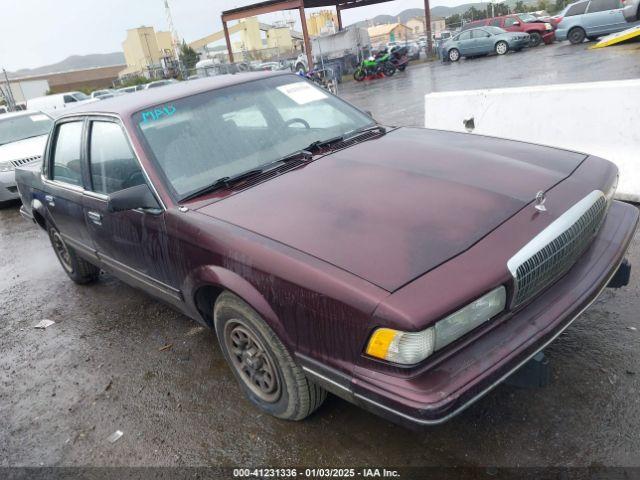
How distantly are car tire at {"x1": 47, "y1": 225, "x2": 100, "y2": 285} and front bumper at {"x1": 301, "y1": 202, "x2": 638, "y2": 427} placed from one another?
338 cm

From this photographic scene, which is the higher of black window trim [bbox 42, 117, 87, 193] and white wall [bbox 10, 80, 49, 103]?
white wall [bbox 10, 80, 49, 103]

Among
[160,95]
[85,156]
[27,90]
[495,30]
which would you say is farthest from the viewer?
[27,90]

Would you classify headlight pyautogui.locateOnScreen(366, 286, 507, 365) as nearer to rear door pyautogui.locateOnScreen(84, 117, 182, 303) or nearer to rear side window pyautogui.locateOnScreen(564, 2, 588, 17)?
rear door pyautogui.locateOnScreen(84, 117, 182, 303)

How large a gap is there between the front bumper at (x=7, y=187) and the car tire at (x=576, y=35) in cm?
2070

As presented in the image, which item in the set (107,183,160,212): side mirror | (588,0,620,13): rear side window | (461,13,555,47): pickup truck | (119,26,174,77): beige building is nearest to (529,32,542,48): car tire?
(461,13,555,47): pickup truck

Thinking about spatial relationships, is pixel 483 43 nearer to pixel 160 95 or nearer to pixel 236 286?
pixel 160 95

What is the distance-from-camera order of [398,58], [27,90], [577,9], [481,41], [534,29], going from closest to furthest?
[577,9] < [534,29] < [481,41] < [398,58] < [27,90]

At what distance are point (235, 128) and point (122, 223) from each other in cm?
94

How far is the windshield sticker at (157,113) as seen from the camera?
118 inches

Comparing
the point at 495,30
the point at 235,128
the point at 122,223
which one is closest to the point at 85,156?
the point at 122,223

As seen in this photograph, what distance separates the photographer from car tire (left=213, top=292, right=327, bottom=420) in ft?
7.68

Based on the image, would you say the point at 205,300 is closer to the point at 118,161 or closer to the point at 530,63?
the point at 118,161

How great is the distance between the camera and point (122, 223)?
3.14m

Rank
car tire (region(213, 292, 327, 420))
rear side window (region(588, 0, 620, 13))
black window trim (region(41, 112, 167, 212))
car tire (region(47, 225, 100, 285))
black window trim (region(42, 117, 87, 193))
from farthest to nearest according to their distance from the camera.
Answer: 1. rear side window (region(588, 0, 620, 13))
2. car tire (region(47, 225, 100, 285))
3. black window trim (region(42, 117, 87, 193))
4. black window trim (region(41, 112, 167, 212))
5. car tire (region(213, 292, 327, 420))
